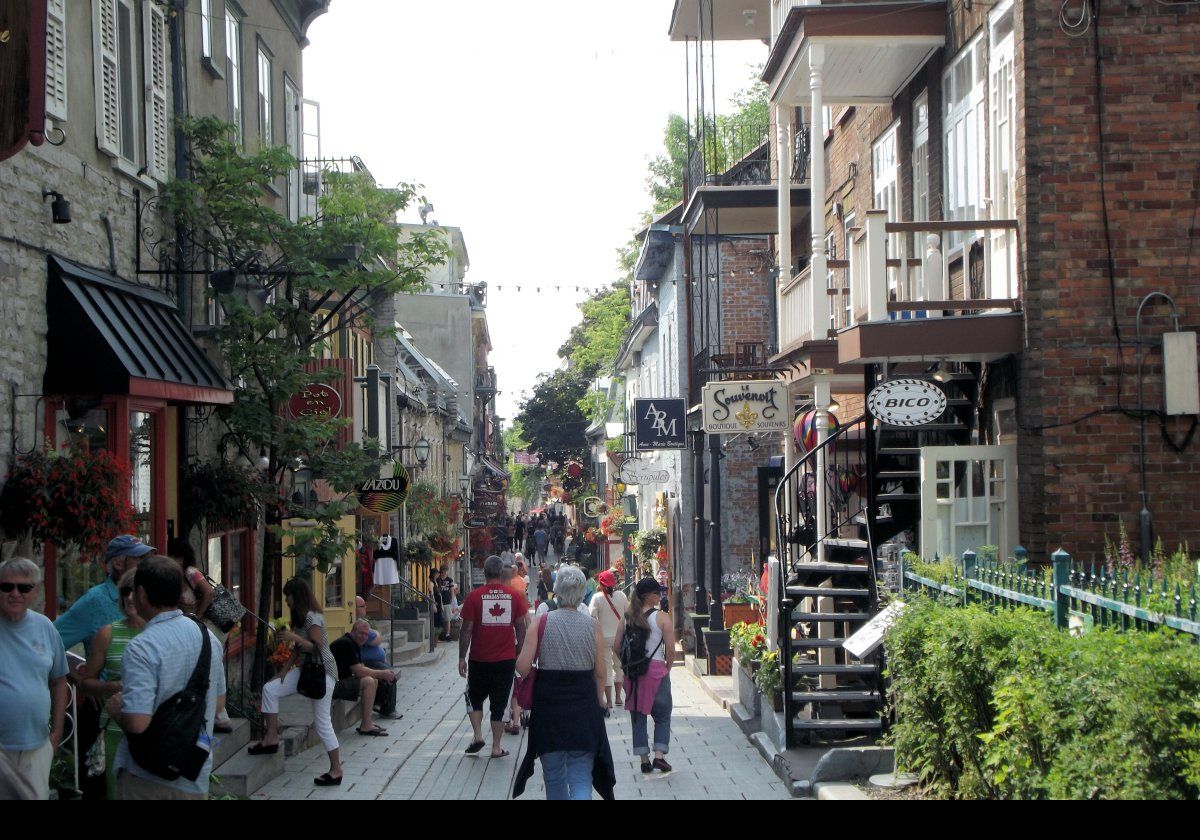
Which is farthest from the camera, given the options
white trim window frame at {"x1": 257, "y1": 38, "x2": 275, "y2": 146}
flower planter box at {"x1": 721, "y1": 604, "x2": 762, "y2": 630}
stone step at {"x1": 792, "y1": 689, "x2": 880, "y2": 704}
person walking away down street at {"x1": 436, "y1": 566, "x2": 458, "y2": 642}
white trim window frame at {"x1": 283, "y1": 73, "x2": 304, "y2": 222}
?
person walking away down street at {"x1": 436, "y1": 566, "x2": 458, "y2": 642}

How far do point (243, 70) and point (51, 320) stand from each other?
6961mm

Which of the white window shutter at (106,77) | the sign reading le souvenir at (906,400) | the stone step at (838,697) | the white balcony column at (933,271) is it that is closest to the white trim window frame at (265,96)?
the white window shutter at (106,77)

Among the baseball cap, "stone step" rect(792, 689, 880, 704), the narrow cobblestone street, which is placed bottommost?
the narrow cobblestone street

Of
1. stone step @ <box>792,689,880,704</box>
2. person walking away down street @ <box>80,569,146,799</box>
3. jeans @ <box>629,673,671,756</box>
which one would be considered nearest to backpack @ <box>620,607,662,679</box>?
jeans @ <box>629,673,671,756</box>

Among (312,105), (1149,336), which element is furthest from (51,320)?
(312,105)

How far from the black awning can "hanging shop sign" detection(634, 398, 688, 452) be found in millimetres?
13220

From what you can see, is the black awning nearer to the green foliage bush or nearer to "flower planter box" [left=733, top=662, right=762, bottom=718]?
the green foliage bush

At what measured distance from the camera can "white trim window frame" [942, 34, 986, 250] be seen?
40.3 ft

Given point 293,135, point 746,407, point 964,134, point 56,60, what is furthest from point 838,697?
point 293,135

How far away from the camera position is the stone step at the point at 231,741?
32.4ft

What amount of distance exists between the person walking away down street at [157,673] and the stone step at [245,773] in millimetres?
2905

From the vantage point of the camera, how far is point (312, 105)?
747 inches

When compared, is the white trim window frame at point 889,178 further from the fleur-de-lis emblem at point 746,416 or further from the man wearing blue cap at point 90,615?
the man wearing blue cap at point 90,615

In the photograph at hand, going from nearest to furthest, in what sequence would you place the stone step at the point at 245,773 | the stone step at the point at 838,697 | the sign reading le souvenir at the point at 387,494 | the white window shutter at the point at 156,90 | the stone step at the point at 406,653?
the stone step at the point at 245,773
the stone step at the point at 838,697
the white window shutter at the point at 156,90
the sign reading le souvenir at the point at 387,494
the stone step at the point at 406,653
